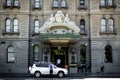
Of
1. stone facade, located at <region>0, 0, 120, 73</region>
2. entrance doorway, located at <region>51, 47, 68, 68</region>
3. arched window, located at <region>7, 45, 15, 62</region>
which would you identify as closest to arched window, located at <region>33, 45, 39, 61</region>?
stone facade, located at <region>0, 0, 120, 73</region>

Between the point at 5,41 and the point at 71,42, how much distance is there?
A: 9900mm

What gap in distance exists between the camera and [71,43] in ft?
154

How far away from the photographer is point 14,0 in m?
47.5

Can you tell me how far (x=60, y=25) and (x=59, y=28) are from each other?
648 millimetres

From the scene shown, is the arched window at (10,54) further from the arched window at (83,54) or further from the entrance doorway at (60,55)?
the arched window at (83,54)

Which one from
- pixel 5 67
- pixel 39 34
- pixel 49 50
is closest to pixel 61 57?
pixel 49 50

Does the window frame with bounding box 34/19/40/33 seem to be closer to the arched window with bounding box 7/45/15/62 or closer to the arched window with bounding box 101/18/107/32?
the arched window with bounding box 7/45/15/62

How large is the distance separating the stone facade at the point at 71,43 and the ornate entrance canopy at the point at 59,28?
1.89 metres

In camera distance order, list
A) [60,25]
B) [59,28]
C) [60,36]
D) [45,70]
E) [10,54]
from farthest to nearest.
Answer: [10,54] → [59,28] → [60,25] → [60,36] → [45,70]

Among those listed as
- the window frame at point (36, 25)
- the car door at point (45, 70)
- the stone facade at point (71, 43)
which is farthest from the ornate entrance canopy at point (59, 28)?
the car door at point (45, 70)

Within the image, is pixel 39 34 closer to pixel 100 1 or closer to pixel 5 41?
pixel 5 41

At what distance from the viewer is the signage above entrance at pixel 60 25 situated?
44.9 m

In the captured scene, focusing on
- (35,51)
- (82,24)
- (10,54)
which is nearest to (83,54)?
(82,24)

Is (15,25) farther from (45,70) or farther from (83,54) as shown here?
(83,54)
